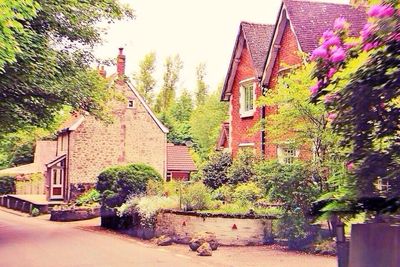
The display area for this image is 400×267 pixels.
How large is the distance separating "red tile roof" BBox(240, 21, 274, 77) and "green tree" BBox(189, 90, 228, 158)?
668 inches

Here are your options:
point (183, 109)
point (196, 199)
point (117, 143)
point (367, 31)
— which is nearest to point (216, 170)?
point (196, 199)

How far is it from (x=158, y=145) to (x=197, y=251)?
2588cm

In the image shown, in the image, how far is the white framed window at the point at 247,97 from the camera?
23891 mm

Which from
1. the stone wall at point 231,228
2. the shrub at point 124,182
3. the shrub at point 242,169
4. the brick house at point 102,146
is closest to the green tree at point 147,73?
the brick house at point 102,146

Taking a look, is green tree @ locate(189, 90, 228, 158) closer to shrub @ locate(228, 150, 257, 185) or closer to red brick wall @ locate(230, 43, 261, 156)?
red brick wall @ locate(230, 43, 261, 156)

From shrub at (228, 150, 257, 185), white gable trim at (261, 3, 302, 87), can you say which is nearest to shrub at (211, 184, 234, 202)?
shrub at (228, 150, 257, 185)

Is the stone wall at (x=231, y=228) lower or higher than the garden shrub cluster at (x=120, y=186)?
lower

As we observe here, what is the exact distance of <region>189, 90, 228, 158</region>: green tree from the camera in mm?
42469

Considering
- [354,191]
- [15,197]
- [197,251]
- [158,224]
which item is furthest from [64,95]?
[15,197]

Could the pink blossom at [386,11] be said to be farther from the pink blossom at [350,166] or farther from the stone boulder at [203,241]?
the stone boulder at [203,241]

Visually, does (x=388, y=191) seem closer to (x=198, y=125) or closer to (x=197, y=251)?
(x=197, y=251)

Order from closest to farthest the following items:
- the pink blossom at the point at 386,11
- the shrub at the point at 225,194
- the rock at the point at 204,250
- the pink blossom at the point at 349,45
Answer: the pink blossom at the point at 386,11, the pink blossom at the point at 349,45, the rock at the point at 204,250, the shrub at the point at 225,194

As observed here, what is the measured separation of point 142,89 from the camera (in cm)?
3559

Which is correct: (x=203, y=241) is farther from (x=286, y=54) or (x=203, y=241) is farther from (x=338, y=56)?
(x=338, y=56)
